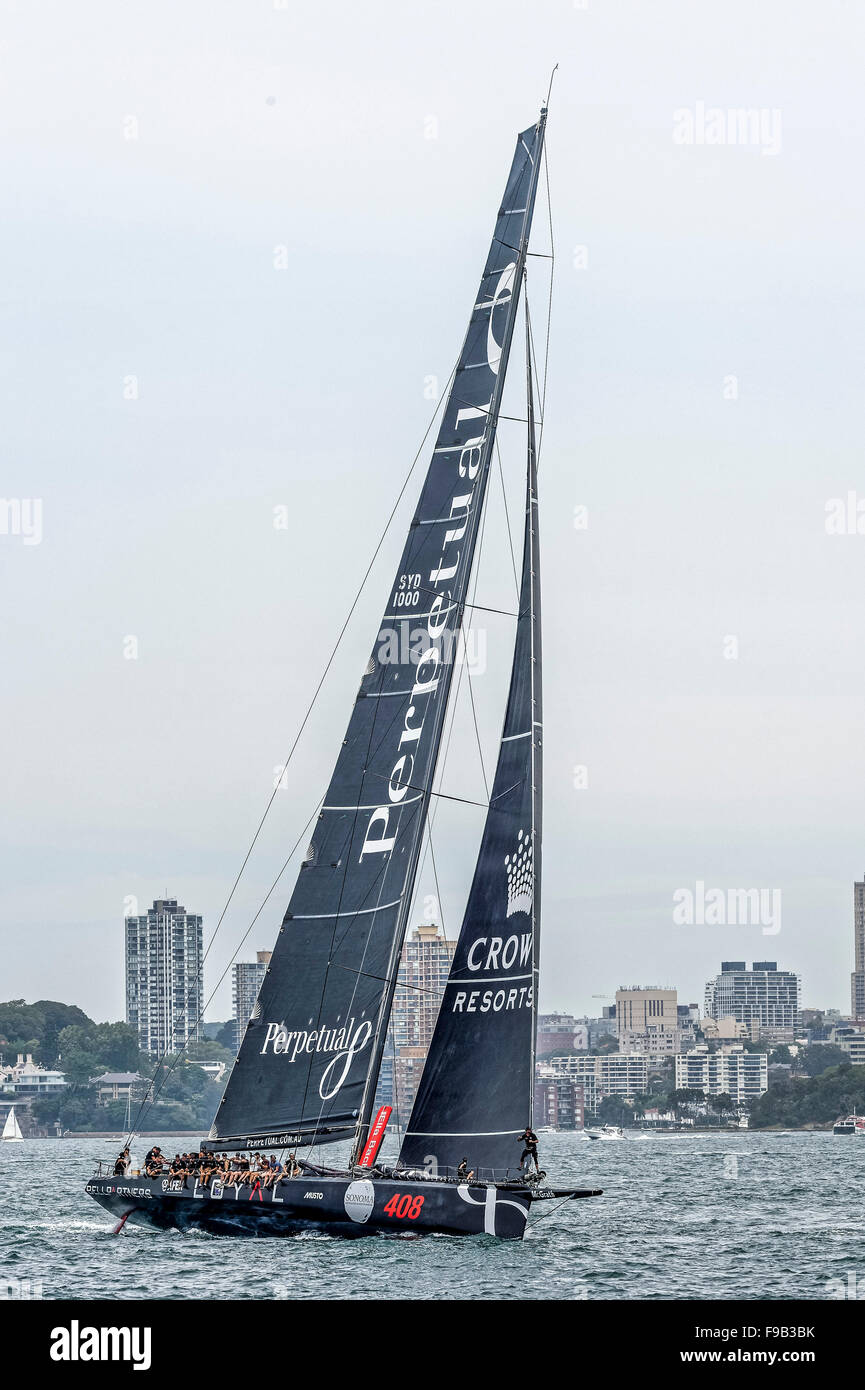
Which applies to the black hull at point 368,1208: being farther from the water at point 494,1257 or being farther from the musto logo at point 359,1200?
the water at point 494,1257

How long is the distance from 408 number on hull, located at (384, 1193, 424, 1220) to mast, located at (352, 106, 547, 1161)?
5.37 ft

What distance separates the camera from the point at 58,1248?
3056cm

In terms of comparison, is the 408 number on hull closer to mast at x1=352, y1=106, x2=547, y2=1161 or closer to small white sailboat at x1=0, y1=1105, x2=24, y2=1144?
mast at x1=352, y1=106, x2=547, y2=1161

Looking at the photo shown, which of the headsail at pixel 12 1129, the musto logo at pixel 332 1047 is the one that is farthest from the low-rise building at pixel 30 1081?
the musto logo at pixel 332 1047

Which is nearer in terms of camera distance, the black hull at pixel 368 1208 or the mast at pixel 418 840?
the black hull at pixel 368 1208

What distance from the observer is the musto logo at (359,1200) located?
2520 cm

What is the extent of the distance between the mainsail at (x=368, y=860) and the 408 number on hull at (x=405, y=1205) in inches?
80.2

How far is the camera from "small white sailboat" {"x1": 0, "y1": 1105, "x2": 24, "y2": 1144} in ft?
511

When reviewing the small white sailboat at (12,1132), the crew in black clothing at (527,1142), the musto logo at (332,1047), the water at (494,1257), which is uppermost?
the musto logo at (332,1047)
